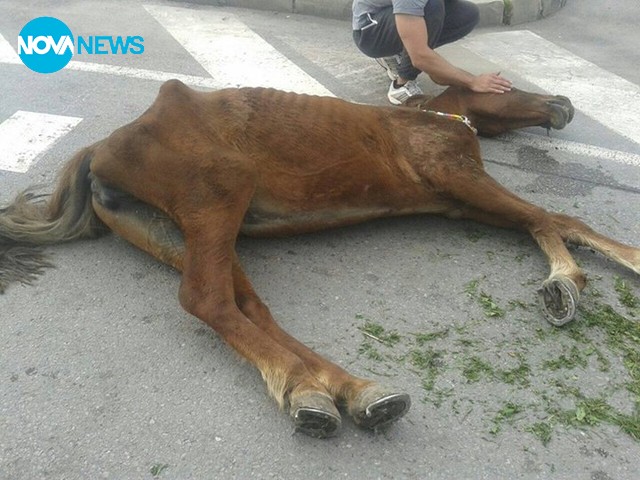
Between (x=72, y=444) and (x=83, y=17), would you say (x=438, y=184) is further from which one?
(x=83, y=17)

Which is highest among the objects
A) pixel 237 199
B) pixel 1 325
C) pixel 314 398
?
pixel 237 199

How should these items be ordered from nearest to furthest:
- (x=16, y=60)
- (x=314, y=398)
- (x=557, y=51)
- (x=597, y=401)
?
1. (x=314, y=398)
2. (x=597, y=401)
3. (x=16, y=60)
4. (x=557, y=51)

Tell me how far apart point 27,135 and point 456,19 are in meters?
3.13

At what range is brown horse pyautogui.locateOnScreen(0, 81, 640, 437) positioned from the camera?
111 inches

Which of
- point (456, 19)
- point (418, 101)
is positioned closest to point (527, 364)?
point (418, 101)

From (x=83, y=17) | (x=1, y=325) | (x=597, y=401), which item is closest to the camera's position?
(x=597, y=401)

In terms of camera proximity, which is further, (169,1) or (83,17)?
(169,1)

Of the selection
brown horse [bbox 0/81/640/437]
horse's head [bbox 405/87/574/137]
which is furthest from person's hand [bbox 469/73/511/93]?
brown horse [bbox 0/81/640/437]

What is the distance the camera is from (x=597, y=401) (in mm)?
2633

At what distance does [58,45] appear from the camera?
20.4 feet

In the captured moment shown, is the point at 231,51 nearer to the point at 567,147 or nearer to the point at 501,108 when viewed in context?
the point at 501,108

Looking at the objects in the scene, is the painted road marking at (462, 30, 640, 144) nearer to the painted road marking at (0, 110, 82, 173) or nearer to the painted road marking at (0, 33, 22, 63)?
the painted road marking at (0, 110, 82, 173)

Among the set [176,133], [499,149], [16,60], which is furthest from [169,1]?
[176,133]

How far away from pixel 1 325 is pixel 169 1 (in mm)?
5504
